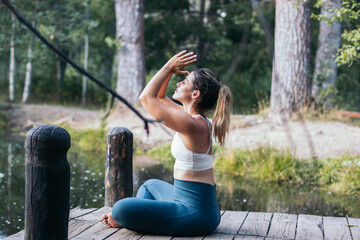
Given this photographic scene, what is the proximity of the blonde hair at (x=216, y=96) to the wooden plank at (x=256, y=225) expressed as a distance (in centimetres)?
81

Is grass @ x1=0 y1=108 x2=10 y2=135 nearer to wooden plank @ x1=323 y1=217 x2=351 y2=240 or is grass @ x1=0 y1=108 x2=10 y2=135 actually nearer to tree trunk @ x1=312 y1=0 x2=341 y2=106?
tree trunk @ x1=312 y1=0 x2=341 y2=106

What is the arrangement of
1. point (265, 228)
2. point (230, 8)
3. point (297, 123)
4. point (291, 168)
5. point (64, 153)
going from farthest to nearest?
1. point (230, 8)
2. point (297, 123)
3. point (291, 168)
4. point (265, 228)
5. point (64, 153)

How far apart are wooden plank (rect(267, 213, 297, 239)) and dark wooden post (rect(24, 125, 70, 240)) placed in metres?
1.64

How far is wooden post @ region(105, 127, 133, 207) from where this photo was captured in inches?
180

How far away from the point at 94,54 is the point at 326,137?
14.8 meters

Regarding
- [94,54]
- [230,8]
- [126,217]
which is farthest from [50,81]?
[126,217]

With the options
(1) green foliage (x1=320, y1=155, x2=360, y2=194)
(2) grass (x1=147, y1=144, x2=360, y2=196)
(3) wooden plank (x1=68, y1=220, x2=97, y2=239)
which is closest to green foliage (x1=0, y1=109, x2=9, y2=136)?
(2) grass (x1=147, y1=144, x2=360, y2=196)

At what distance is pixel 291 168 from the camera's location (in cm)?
779

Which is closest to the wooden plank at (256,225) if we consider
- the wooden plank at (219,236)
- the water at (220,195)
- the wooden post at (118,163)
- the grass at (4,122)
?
the wooden plank at (219,236)

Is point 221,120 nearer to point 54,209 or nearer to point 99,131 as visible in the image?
point 54,209

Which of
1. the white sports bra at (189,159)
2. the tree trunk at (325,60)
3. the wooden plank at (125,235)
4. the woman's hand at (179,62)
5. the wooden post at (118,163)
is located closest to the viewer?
the woman's hand at (179,62)

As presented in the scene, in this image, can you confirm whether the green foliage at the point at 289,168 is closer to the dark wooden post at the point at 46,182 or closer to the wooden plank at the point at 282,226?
the wooden plank at the point at 282,226

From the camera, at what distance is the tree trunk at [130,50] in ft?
40.9

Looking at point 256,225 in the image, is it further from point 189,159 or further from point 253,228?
point 189,159
